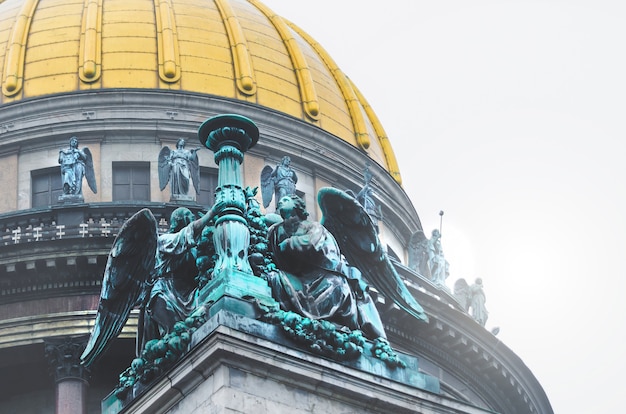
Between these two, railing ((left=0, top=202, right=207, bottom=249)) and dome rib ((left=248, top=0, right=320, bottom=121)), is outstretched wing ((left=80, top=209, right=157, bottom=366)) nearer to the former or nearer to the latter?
railing ((left=0, top=202, right=207, bottom=249))

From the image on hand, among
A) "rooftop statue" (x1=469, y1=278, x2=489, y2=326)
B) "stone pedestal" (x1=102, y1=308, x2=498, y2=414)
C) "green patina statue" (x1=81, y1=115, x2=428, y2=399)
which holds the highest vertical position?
"rooftop statue" (x1=469, y1=278, x2=489, y2=326)

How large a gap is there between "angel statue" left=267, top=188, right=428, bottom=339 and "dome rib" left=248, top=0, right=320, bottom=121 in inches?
1122

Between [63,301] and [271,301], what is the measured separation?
2199cm

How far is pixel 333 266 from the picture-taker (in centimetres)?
1766

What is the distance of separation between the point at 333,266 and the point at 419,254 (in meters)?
30.2

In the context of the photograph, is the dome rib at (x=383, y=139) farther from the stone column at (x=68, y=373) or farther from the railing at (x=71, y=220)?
the stone column at (x=68, y=373)

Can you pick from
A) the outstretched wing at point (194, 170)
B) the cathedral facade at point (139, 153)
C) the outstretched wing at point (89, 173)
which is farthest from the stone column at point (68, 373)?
the outstretched wing at point (194, 170)

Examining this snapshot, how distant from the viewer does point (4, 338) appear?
1494 inches

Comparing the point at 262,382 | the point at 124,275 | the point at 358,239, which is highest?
the point at 358,239

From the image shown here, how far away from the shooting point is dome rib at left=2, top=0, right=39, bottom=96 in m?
45.0

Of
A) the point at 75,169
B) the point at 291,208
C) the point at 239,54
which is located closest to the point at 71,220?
the point at 75,169

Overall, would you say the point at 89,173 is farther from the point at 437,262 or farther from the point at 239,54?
the point at 437,262

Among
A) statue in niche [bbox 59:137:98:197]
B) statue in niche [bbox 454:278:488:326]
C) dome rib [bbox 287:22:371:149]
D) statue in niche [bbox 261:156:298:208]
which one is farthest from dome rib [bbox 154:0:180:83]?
statue in niche [bbox 454:278:488:326]

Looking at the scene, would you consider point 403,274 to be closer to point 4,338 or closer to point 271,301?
point 4,338
